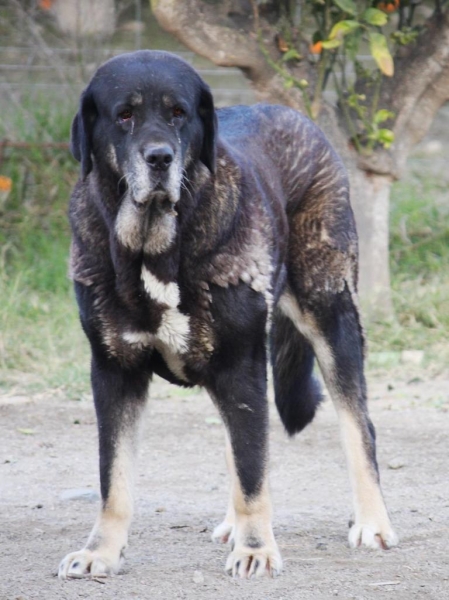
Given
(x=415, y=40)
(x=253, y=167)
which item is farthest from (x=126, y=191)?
(x=415, y=40)

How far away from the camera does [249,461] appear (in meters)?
3.57

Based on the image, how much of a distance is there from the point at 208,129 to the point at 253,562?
4.67ft

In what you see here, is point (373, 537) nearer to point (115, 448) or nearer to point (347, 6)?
point (115, 448)

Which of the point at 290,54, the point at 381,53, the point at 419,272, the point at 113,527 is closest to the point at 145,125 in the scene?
the point at 113,527

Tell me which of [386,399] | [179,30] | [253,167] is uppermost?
[253,167]

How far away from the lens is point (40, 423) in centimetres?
583

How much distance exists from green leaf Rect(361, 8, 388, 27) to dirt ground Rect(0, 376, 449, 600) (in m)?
2.13

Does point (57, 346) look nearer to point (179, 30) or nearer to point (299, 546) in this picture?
point (179, 30)

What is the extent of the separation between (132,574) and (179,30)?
4.18m

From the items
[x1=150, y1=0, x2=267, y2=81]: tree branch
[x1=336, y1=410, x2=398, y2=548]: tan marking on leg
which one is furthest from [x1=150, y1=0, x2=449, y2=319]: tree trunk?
[x1=336, y1=410, x2=398, y2=548]: tan marking on leg

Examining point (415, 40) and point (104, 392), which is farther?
point (415, 40)

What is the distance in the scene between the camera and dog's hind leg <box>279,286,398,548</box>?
409 centimetres

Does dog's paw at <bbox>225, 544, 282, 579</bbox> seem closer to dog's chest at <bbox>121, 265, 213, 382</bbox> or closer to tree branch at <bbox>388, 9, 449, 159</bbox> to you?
dog's chest at <bbox>121, 265, 213, 382</bbox>

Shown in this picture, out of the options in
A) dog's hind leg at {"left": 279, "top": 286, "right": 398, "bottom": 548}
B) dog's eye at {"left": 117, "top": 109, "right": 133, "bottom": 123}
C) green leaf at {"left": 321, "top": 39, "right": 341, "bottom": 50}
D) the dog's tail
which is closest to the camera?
dog's eye at {"left": 117, "top": 109, "right": 133, "bottom": 123}
